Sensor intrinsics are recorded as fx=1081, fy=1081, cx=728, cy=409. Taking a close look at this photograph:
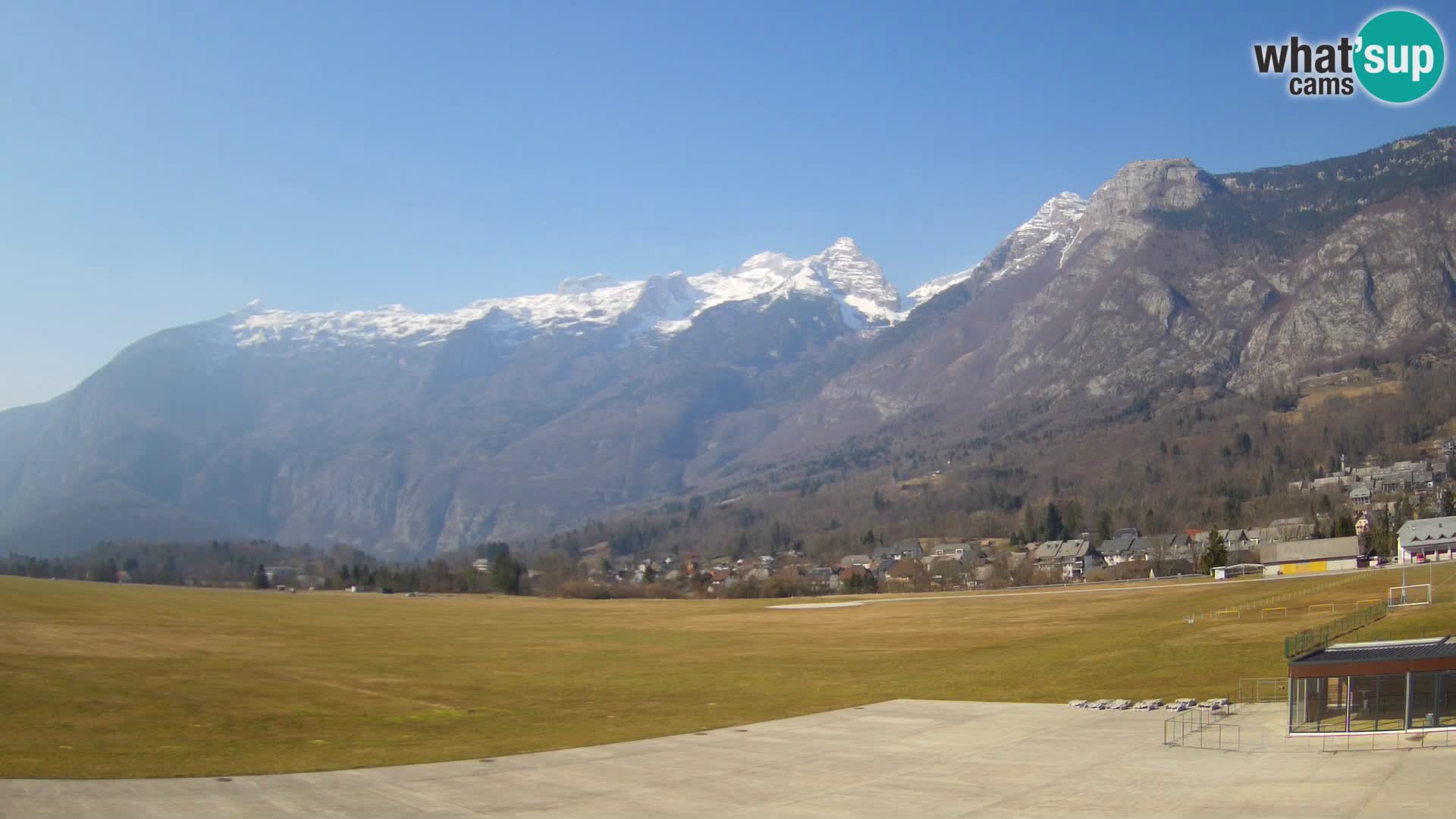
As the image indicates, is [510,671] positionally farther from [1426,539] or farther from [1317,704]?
[1426,539]

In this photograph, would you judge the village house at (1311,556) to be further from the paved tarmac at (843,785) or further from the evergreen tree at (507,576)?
the evergreen tree at (507,576)

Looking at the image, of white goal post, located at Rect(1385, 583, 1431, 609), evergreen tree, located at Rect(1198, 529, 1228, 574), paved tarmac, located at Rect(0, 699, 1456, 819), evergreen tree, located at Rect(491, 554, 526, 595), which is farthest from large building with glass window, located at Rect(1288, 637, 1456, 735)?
evergreen tree, located at Rect(491, 554, 526, 595)

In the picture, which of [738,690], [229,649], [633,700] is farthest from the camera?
[229,649]

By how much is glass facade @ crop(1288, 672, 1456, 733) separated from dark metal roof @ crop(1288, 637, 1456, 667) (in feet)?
2.07

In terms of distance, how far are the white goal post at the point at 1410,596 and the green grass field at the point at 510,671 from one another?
13.7ft

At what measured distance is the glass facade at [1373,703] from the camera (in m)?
36.6

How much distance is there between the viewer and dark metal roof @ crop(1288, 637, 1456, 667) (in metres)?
36.7

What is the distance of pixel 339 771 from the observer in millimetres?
34719

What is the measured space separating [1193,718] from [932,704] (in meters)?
12.0

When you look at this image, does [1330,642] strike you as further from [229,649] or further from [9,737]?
[229,649]

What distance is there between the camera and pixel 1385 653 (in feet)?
129

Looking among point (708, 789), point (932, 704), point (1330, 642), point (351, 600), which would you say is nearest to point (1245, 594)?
point (1330, 642)

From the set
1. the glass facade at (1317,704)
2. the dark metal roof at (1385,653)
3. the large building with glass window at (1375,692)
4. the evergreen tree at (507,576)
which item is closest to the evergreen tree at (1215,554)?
the dark metal roof at (1385,653)

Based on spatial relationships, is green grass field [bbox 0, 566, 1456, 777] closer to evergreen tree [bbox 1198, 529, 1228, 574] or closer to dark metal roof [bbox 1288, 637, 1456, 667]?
dark metal roof [bbox 1288, 637, 1456, 667]
